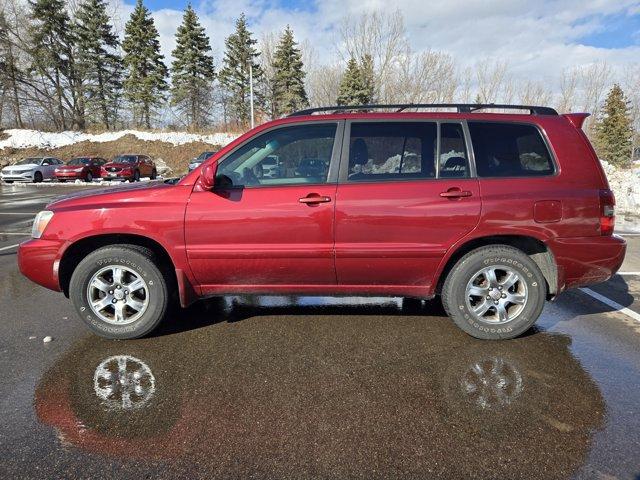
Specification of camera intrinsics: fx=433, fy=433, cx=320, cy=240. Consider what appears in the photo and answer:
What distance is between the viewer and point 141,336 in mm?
3707

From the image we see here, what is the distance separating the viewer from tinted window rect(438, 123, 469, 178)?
3.59 meters

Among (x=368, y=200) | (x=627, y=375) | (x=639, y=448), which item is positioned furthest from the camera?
(x=368, y=200)

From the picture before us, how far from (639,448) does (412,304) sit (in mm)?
2406

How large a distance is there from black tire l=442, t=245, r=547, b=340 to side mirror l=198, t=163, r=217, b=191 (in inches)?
83.5

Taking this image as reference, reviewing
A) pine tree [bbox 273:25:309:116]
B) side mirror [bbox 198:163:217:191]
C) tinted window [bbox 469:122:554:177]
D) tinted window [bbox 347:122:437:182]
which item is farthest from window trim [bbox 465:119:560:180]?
pine tree [bbox 273:25:309:116]

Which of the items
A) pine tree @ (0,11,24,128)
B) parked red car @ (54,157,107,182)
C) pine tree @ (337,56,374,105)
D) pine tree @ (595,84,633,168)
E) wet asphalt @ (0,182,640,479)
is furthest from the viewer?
pine tree @ (595,84,633,168)

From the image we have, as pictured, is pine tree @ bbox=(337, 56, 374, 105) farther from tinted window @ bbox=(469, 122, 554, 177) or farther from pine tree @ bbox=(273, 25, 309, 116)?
tinted window @ bbox=(469, 122, 554, 177)

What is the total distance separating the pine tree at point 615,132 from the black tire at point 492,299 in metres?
44.6

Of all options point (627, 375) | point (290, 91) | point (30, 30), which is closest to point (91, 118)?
point (30, 30)

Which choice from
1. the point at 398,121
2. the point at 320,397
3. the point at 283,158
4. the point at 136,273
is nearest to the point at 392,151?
the point at 398,121

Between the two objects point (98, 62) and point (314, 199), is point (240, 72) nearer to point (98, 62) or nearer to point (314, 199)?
point (98, 62)

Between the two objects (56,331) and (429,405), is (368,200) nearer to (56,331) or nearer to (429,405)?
(429,405)

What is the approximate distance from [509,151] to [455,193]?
65cm

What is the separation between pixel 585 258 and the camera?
11.7 feet
